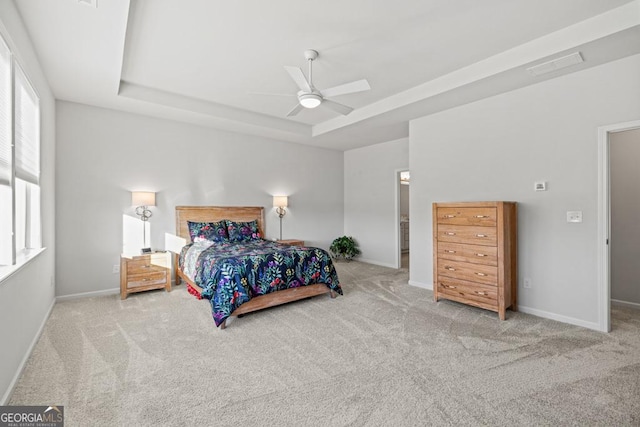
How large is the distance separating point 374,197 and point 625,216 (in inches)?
154

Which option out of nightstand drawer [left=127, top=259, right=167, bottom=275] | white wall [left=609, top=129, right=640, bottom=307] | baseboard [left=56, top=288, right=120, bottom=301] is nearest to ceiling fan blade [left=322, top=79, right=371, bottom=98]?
white wall [left=609, top=129, right=640, bottom=307]

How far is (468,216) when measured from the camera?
3.58 meters

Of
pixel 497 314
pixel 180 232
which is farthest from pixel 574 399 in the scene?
pixel 180 232

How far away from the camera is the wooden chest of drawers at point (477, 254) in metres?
3.31

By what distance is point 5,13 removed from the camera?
77.8 inches

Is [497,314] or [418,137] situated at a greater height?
[418,137]

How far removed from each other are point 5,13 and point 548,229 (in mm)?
5079

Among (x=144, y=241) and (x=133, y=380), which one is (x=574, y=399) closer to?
(x=133, y=380)

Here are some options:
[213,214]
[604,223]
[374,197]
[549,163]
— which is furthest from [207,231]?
[604,223]

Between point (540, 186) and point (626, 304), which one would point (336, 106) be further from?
point (626, 304)

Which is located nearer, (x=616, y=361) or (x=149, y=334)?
(x=616, y=361)

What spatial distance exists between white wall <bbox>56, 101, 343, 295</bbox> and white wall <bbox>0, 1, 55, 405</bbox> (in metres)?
0.28

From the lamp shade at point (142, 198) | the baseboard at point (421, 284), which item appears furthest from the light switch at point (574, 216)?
the lamp shade at point (142, 198)

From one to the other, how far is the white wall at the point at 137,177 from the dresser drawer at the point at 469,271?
332cm
